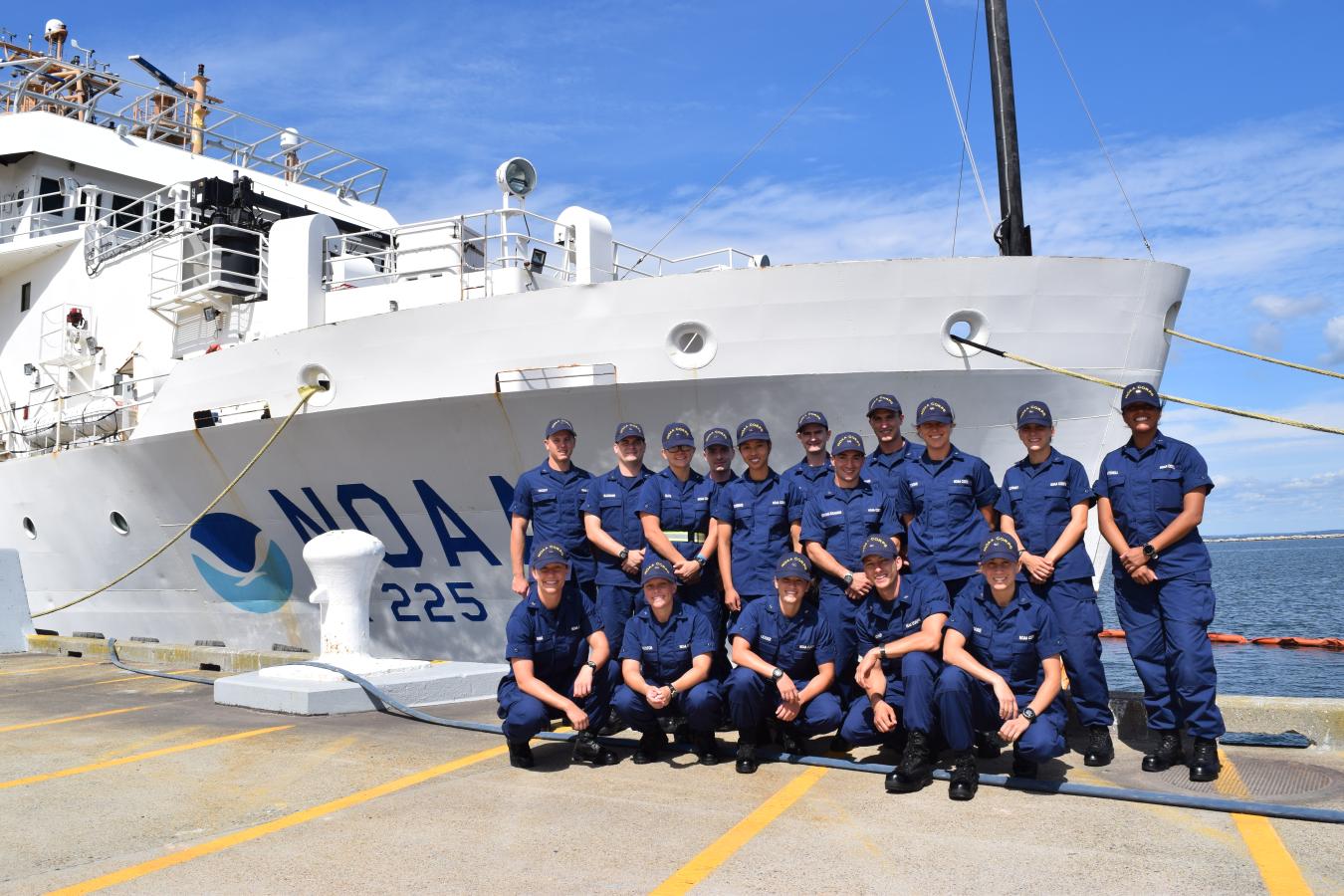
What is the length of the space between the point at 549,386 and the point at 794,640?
11.7 ft

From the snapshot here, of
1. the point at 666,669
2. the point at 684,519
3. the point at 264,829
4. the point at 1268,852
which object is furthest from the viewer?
the point at 684,519

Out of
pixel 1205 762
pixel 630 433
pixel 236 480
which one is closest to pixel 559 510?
pixel 630 433

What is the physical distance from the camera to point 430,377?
7961 mm

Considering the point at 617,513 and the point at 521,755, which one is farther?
the point at 617,513

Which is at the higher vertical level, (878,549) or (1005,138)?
(1005,138)

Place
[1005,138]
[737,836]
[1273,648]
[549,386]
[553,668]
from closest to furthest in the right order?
1. [737,836]
2. [553,668]
3. [549,386]
4. [1005,138]
5. [1273,648]

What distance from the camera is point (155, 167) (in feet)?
48.4

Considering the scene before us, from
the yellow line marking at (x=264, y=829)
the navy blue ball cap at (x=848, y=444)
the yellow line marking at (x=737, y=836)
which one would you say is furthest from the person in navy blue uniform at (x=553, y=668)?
the navy blue ball cap at (x=848, y=444)

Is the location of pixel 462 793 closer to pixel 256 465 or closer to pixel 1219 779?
pixel 1219 779

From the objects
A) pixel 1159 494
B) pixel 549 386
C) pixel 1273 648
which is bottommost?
pixel 1273 648

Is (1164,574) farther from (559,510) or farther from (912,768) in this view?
(559,510)

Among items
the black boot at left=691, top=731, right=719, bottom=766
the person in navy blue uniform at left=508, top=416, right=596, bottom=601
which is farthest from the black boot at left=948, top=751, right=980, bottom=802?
the person in navy blue uniform at left=508, top=416, right=596, bottom=601

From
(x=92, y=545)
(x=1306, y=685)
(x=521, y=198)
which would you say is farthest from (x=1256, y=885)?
(x=1306, y=685)

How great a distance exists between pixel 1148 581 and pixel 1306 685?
1669 centimetres
